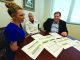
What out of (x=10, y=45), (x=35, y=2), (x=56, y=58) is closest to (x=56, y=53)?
(x=56, y=58)

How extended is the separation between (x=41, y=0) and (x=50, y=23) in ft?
5.56

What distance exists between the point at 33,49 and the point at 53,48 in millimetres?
227

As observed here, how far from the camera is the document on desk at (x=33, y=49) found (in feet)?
4.10

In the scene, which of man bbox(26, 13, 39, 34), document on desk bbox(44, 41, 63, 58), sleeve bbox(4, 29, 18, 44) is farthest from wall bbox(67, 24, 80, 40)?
sleeve bbox(4, 29, 18, 44)

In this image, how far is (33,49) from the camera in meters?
1.33

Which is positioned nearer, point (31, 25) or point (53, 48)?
point (53, 48)

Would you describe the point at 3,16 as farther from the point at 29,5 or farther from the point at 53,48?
the point at 53,48

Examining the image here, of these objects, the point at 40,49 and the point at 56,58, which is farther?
the point at 40,49

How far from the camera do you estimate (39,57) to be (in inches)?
48.4

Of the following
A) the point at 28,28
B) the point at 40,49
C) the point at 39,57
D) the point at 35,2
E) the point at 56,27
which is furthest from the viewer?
the point at 35,2

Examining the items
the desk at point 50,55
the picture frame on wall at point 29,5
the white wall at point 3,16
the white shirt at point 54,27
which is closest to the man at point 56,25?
the white shirt at point 54,27

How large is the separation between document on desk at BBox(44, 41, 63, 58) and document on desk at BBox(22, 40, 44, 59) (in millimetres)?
77

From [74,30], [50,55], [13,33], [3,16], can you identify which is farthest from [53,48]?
[74,30]

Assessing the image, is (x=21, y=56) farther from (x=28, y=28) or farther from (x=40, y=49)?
(x=28, y=28)
